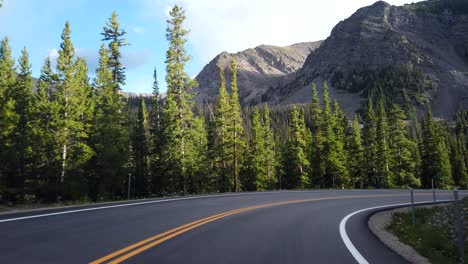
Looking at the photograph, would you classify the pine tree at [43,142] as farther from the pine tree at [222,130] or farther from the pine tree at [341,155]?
the pine tree at [341,155]

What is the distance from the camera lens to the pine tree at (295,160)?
167 feet


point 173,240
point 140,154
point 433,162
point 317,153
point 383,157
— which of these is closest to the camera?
point 173,240

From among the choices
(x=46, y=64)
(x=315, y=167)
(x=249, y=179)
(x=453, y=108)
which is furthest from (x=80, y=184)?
(x=453, y=108)

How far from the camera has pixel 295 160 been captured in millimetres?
51375

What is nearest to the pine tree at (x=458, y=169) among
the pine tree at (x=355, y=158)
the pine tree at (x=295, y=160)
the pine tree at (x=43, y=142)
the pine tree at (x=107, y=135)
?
the pine tree at (x=355, y=158)

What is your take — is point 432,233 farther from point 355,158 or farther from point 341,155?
point 355,158

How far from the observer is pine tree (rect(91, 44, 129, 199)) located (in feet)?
110

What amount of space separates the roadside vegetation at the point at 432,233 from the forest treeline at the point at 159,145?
49.2 ft

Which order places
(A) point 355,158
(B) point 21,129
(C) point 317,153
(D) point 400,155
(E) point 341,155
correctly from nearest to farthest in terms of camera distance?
(B) point 21,129 < (E) point 341,155 < (C) point 317,153 < (D) point 400,155 < (A) point 355,158

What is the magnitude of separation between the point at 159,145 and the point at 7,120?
18076 millimetres

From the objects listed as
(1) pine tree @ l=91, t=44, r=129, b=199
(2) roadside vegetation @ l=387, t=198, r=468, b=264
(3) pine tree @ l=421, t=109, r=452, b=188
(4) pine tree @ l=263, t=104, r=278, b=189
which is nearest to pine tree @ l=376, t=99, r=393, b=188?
(3) pine tree @ l=421, t=109, r=452, b=188

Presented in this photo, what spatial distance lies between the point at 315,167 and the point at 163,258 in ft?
161

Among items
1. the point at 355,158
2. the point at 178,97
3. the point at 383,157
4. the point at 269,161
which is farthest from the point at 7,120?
the point at 383,157

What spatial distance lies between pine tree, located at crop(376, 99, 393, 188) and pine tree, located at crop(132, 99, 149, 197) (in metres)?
34.1
